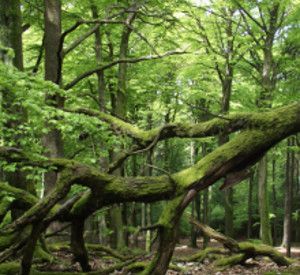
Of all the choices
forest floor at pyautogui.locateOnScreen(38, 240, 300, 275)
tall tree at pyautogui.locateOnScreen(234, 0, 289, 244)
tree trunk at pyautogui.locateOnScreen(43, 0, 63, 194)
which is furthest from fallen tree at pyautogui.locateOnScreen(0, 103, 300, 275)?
tall tree at pyautogui.locateOnScreen(234, 0, 289, 244)

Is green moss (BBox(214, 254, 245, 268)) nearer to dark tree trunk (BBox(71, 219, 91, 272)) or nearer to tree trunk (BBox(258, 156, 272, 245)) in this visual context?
dark tree trunk (BBox(71, 219, 91, 272))

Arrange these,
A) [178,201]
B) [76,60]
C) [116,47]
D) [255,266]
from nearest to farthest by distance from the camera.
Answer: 1. [178,201]
2. [255,266]
3. [76,60]
4. [116,47]

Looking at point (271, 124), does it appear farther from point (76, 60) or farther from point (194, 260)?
point (76, 60)

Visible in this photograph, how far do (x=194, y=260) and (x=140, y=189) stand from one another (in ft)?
13.7

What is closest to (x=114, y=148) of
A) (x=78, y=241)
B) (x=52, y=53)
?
(x=78, y=241)

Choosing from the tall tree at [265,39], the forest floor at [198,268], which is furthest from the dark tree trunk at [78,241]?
the tall tree at [265,39]

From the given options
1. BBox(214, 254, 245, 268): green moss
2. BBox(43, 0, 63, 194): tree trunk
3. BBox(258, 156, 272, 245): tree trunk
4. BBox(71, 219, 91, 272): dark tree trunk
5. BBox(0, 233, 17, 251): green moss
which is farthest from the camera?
BBox(258, 156, 272, 245): tree trunk

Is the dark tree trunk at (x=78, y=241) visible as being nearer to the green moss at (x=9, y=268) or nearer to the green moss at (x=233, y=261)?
the green moss at (x=9, y=268)

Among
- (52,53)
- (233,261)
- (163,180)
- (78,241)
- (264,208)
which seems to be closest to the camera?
(163,180)

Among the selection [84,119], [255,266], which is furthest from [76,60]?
[255,266]

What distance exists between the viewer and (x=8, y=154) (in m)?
4.09

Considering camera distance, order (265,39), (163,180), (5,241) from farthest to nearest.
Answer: (265,39) → (163,180) → (5,241)

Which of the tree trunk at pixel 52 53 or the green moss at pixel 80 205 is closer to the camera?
the green moss at pixel 80 205

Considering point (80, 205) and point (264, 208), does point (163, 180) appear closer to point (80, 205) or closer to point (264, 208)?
point (80, 205)
